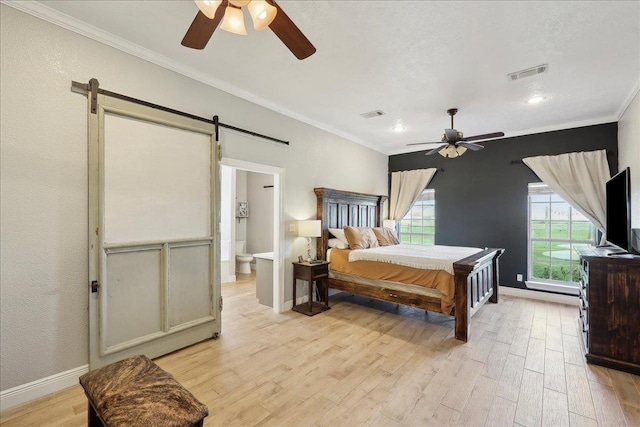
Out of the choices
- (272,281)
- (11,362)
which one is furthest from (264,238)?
(11,362)

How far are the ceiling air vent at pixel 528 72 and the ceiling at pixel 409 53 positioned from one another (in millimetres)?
78

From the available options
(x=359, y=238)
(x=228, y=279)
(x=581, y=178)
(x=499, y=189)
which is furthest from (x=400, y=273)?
(x=228, y=279)

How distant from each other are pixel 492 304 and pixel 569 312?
0.96 meters

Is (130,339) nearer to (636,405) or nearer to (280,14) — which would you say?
(280,14)

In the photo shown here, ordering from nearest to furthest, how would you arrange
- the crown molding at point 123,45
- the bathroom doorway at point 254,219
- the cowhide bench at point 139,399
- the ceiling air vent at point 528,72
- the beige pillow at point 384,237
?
the cowhide bench at point 139,399 → the crown molding at point 123,45 → the ceiling air vent at point 528,72 → the bathroom doorway at point 254,219 → the beige pillow at point 384,237

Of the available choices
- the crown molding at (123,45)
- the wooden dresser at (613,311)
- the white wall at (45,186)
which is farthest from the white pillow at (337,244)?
the white wall at (45,186)

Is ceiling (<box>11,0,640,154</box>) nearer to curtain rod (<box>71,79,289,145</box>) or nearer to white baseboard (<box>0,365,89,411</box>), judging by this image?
curtain rod (<box>71,79,289,145</box>)

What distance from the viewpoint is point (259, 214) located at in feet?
23.0

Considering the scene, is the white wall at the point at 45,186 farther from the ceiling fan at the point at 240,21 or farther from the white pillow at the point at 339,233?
the white pillow at the point at 339,233

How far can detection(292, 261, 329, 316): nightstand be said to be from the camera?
3959 millimetres

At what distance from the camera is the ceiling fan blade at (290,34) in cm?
157

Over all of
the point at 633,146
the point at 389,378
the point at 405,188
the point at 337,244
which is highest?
the point at 633,146

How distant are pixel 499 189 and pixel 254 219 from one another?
5.29m

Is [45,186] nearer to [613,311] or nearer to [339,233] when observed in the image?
[339,233]
